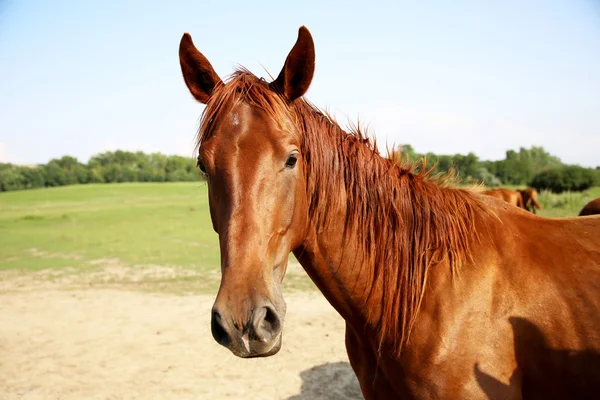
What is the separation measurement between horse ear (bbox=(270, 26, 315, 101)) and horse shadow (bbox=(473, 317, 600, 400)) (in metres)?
1.71

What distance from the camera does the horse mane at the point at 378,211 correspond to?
7.50 feet

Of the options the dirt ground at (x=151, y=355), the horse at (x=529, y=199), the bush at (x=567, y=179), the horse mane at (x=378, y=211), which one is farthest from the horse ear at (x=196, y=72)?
the bush at (x=567, y=179)

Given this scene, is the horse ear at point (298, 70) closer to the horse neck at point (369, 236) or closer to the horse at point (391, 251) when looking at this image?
the horse at point (391, 251)

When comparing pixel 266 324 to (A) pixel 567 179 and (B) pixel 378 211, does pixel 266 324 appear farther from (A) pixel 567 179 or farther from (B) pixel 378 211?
(A) pixel 567 179

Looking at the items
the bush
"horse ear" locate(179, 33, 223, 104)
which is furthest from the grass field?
the bush

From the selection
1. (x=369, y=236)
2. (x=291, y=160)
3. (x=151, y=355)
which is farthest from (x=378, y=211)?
Result: (x=151, y=355)

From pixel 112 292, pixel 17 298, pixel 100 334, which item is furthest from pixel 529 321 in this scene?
pixel 17 298

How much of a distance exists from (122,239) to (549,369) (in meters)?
18.0

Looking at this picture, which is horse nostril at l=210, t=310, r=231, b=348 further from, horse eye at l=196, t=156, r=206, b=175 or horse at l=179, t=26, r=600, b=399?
horse eye at l=196, t=156, r=206, b=175

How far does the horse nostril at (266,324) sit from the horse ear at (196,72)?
1336 mm

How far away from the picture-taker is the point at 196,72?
8.07 ft

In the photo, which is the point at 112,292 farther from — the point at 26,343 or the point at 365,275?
the point at 365,275

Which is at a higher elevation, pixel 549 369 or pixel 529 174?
pixel 529 174

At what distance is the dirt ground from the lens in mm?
5062
